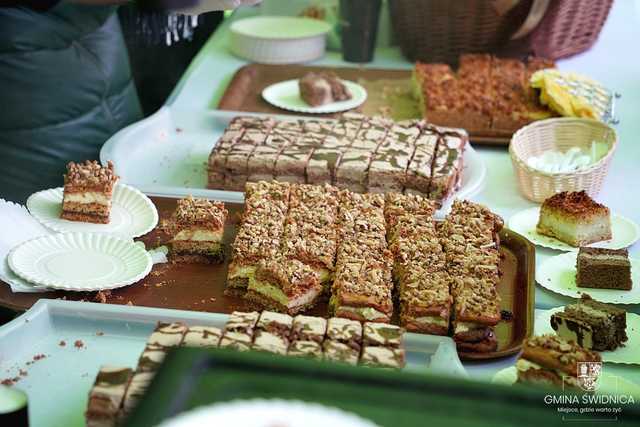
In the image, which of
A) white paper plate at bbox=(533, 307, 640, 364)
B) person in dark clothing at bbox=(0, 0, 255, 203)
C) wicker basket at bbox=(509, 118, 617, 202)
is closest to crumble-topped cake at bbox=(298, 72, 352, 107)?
person in dark clothing at bbox=(0, 0, 255, 203)

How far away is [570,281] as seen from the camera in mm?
2428

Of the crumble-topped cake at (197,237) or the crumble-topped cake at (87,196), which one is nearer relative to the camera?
the crumble-topped cake at (197,237)

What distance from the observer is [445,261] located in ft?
7.66

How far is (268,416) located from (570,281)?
1636mm

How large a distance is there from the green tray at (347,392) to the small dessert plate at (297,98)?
2618 mm

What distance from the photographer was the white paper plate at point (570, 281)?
2352mm

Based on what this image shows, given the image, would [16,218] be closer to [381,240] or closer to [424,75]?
[381,240]

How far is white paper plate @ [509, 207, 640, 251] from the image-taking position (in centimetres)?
262

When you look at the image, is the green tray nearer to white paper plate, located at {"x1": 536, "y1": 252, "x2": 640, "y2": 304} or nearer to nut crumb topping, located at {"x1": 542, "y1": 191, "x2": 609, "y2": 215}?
white paper plate, located at {"x1": 536, "y1": 252, "x2": 640, "y2": 304}

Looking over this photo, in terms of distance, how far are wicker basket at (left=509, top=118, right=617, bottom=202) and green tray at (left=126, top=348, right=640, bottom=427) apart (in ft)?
6.20

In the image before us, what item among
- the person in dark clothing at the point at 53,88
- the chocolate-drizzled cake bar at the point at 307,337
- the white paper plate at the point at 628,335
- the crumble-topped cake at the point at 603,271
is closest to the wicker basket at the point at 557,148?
the crumble-topped cake at the point at 603,271

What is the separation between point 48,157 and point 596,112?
2.17m

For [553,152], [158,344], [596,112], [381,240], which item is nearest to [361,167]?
[381,240]

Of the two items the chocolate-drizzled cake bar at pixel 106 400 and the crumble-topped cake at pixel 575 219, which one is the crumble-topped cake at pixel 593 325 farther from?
the chocolate-drizzled cake bar at pixel 106 400
